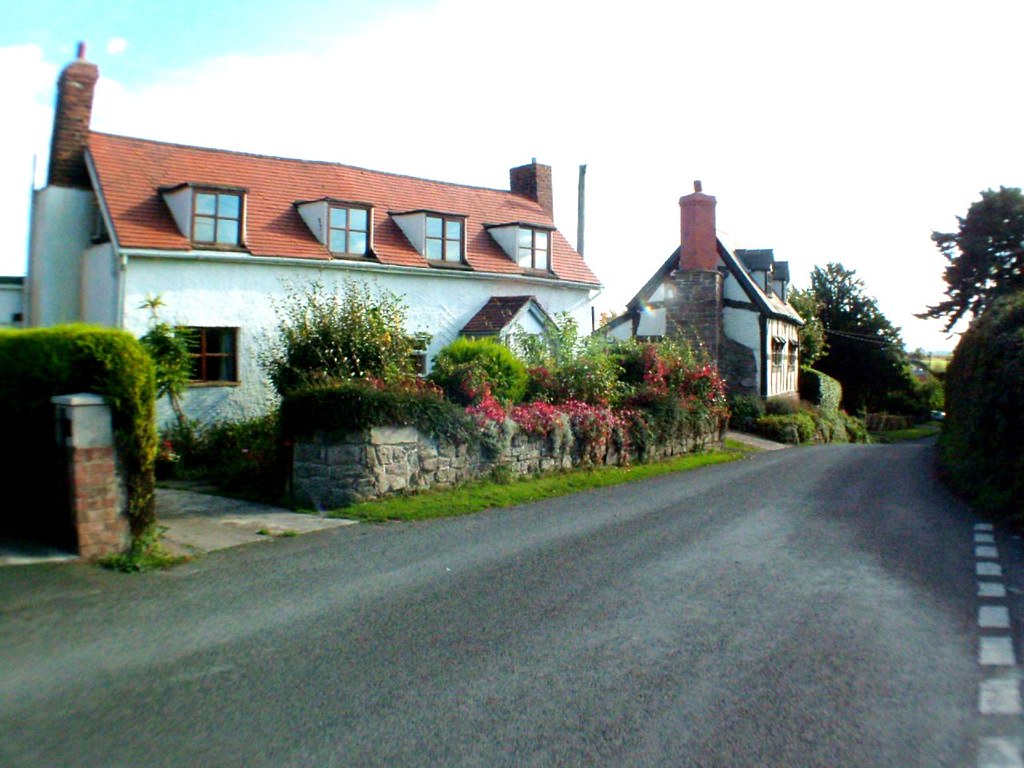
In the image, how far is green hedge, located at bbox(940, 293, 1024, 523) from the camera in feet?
44.1

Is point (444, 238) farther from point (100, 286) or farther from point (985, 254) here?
point (985, 254)

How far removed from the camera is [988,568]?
968cm

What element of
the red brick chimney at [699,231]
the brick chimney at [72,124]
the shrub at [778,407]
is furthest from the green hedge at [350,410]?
the shrub at [778,407]

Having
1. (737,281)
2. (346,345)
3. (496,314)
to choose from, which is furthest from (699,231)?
(346,345)

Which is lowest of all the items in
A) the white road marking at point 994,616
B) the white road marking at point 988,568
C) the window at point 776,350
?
the white road marking at point 994,616

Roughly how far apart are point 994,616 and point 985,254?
109 feet

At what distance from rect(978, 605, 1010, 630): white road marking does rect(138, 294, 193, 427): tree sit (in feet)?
50.4

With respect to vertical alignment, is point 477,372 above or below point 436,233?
below

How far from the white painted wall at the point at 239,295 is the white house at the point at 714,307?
48.6 ft

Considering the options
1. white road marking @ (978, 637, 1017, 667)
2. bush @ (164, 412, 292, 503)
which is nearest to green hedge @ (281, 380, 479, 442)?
bush @ (164, 412, 292, 503)

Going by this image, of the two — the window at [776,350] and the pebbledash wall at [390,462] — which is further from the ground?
the window at [776,350]

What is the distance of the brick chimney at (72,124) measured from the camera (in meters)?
22.1

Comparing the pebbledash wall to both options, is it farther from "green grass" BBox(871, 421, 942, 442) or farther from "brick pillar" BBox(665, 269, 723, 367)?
"green grass" BBox(871, 421, 942, 442)

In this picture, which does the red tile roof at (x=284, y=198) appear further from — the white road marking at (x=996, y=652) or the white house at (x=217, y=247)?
the white road marking at (x=996, y=652)
